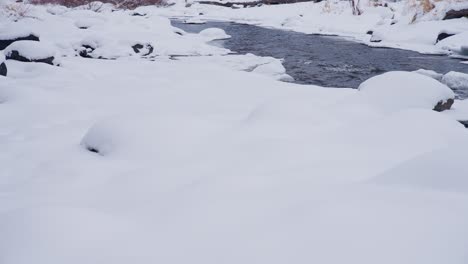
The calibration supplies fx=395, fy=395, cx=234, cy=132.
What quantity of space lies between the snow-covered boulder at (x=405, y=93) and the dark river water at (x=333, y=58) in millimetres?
1749

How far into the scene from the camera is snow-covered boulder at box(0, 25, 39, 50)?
306 inches

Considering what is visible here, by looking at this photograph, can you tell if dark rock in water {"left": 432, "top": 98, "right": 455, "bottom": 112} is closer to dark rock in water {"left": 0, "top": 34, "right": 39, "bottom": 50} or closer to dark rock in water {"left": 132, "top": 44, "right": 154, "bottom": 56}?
dark rock in water {"left": 132, "top": 44, "right": 154, "bottom": 56}

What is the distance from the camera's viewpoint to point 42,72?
19.1 ft

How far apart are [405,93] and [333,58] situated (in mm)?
5231

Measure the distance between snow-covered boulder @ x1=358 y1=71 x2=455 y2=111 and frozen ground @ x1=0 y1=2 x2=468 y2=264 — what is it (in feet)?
0.06

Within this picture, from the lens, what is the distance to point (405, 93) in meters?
4.24

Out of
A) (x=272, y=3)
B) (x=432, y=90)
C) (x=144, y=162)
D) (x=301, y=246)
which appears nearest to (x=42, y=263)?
(x=301, y=246)

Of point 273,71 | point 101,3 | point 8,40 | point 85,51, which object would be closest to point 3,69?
point 8,40

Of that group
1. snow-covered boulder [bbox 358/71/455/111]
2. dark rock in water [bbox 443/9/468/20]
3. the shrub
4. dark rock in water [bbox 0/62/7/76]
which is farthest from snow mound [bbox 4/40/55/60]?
the shrub

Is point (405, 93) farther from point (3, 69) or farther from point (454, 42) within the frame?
point (454, 42)

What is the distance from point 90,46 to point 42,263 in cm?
836

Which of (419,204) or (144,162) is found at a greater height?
(419,204)

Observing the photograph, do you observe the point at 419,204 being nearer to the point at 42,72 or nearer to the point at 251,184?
the point at 251,184

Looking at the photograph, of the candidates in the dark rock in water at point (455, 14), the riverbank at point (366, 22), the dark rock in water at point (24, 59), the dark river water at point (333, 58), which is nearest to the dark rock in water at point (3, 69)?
the dark rock in water at point (24, 59)
